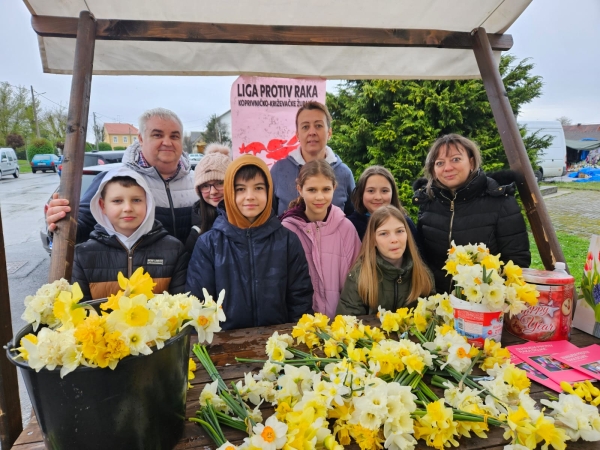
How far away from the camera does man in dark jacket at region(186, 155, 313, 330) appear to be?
78.5 inches

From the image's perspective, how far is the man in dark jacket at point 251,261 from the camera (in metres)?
1.99

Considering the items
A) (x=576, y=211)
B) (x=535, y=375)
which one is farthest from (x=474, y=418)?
(x=576, y=211)

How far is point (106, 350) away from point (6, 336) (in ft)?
3.17

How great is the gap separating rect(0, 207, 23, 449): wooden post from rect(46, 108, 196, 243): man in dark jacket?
1.21 m

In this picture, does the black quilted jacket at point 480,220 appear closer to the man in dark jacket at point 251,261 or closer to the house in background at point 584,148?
the man in dark jacket at point 251,261

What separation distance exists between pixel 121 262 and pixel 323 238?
1193 millimetres

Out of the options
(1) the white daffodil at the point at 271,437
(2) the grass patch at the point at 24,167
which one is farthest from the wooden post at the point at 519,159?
(2) the grass patch at the point at 24,167

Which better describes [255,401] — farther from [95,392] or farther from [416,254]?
[416,254]

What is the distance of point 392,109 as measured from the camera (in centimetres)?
701

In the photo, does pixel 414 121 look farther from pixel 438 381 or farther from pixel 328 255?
pixel 438 381

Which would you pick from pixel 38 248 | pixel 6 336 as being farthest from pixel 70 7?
pixel 38 248

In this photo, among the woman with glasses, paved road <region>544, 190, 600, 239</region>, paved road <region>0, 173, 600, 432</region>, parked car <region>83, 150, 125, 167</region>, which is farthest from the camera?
paved road <region>544, 190, 600, 239</region>

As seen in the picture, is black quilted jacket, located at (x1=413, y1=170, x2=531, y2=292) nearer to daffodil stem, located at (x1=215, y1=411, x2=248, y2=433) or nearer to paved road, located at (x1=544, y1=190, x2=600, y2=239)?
daffodil stem, located at (x1=215, y1=411, x2=248, y2=433)

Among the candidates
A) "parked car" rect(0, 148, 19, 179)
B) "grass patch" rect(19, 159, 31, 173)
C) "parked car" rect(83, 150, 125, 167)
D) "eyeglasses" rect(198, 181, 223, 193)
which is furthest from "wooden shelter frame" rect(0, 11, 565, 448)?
"grass patch" rect(19, 159, 31, 173)
